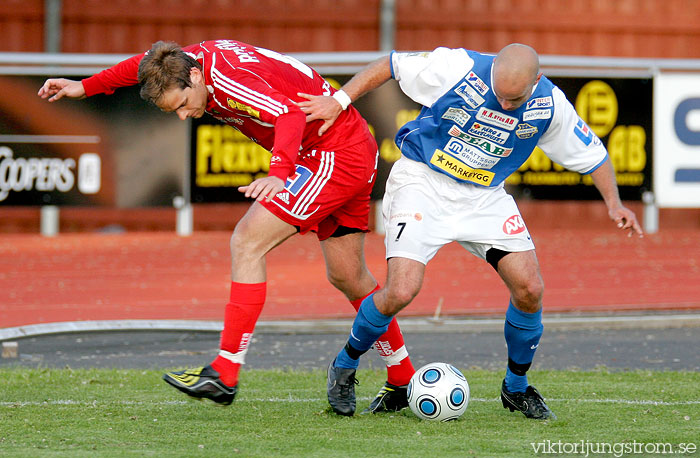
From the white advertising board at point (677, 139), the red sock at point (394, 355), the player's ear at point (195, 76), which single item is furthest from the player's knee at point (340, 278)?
the white advertising board at point (677, 139)

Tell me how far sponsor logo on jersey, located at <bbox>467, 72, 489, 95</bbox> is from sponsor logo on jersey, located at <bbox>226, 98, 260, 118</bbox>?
3.38ft

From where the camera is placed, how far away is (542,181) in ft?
45.2

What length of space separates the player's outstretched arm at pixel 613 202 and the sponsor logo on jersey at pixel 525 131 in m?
0.45

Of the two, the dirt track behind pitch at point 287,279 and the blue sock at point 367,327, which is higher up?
the blue sock at point 367,327

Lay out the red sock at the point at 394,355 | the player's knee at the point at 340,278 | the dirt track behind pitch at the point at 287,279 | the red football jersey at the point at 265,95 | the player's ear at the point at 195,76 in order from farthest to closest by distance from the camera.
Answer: the dirt track behind pitch at the point at 287,279, the red sock at the point at 394,355, the player's knee at the point at 340,278, the player's ear at the point at 195,76, the red football jersey at the point at 265,95

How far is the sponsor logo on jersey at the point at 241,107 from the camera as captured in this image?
4.86 m

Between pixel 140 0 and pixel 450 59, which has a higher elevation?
pixel 450 59

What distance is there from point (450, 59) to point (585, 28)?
1527 cm

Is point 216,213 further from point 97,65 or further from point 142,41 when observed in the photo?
point 97,65

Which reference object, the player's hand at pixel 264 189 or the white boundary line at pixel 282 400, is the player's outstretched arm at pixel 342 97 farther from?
the white boundary line at pixel 282 400

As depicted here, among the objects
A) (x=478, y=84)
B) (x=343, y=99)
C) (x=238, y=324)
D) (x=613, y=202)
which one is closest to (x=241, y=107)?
(x=343, y=99)

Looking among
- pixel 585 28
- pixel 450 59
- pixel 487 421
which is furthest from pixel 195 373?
pixel 585 28

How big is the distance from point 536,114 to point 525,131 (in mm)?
97

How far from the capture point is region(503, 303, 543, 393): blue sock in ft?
17.4
